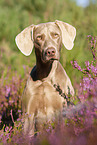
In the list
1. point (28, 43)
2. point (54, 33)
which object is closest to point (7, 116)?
point (28, 43)

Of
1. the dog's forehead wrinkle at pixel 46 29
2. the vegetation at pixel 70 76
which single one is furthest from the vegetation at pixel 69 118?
the dog's forehead wrinkle at pixel 46 29

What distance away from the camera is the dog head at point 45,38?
2.49 meters

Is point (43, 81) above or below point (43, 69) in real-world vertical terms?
below

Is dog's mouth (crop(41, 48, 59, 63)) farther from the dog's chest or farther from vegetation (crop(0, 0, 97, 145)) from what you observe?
the dog's chest

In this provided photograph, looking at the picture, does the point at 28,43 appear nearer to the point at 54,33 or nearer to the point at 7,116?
the point at 54,33

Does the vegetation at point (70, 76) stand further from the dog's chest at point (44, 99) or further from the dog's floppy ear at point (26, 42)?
the dog's floppy ear at point (26, 42)

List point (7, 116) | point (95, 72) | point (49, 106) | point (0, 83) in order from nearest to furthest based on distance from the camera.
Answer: point (95, 72) < point (49, 106) < point (7, 116) < point (0, 83)

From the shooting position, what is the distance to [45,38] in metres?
2.54

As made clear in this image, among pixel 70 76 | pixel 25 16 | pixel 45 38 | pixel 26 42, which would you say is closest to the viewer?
pixel 45 38

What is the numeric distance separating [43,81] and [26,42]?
0.54 metres

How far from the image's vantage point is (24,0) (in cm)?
1109

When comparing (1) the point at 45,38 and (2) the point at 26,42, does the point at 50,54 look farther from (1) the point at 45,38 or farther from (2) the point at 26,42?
(2) the point at 26,42

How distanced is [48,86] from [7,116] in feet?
3.98

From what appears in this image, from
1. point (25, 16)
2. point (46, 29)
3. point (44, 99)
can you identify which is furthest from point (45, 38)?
point (25, 16)
